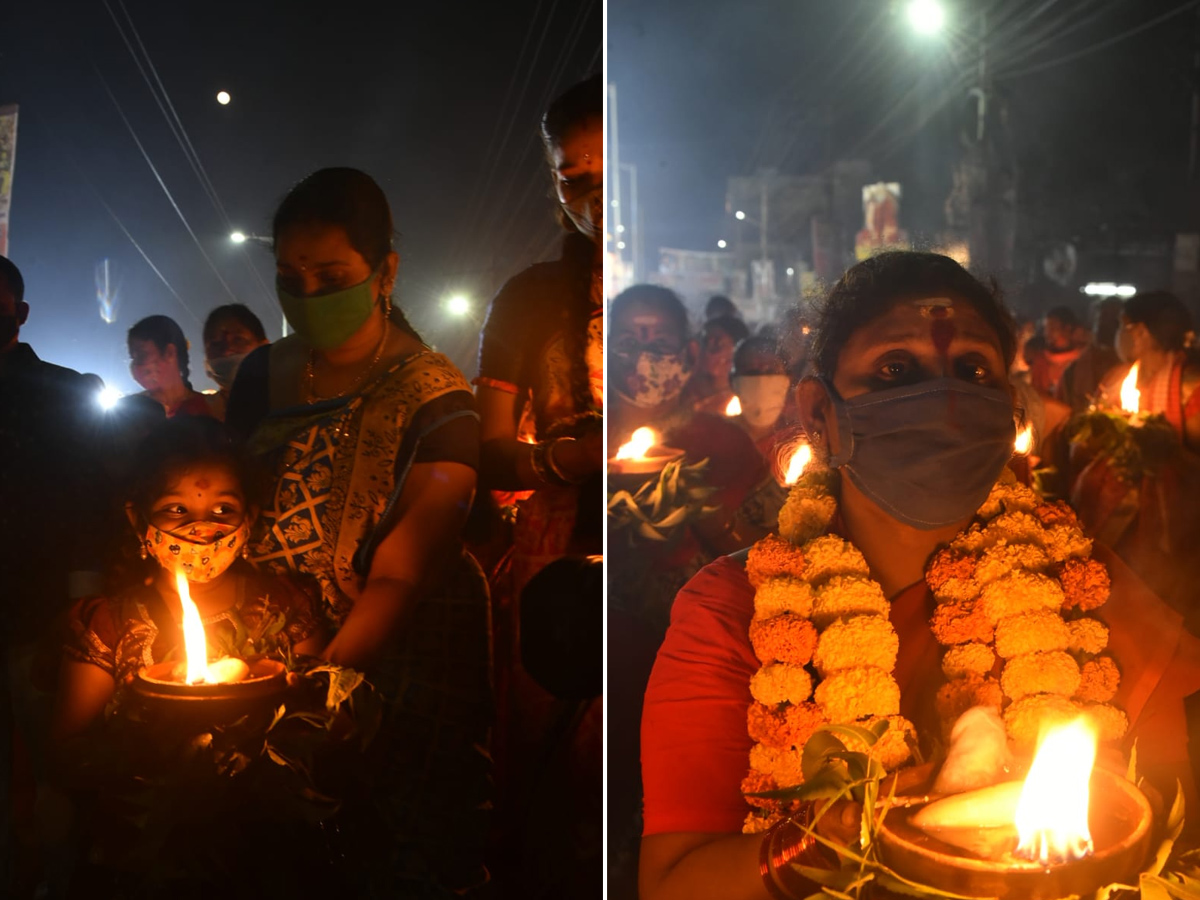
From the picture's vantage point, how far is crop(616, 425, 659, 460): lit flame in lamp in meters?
2.38

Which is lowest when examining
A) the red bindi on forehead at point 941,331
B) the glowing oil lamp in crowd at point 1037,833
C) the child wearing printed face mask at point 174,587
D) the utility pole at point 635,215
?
the glowing oil lamp in crowd at point 1037,833

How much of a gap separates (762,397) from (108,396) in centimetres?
136

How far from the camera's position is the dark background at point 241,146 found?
6.00ft

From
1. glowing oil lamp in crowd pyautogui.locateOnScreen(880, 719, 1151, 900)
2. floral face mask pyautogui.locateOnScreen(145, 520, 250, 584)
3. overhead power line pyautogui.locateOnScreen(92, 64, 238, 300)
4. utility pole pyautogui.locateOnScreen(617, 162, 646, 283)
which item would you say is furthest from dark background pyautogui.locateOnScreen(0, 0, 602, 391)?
utility pole pyautogui.locateOnScreen(617, 162, 646, 283)

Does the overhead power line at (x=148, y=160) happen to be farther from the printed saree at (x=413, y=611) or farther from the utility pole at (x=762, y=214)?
the utility pole at (x=762, y=214)

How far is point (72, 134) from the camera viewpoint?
1.88 meters

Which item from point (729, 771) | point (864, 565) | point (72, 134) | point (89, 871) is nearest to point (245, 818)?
point (89, 871)

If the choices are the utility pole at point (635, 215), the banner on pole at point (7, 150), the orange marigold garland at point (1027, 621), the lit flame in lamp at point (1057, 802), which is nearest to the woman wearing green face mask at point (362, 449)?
the banner on pole at point (7, 150)

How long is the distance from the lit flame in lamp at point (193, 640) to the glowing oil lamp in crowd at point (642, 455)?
3.28 feet

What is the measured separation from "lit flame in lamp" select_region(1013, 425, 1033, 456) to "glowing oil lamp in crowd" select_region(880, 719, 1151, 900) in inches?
18.4

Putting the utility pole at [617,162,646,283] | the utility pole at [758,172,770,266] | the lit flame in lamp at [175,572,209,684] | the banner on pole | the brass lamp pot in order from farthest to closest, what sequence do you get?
the utility pole at [758,172,770,266] < the utility pole at [617,162,646,283] < the banner on pole < the lit flame in lamp at [175,572,209,684] < the brass lamp pot

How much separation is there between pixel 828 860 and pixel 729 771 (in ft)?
0.91

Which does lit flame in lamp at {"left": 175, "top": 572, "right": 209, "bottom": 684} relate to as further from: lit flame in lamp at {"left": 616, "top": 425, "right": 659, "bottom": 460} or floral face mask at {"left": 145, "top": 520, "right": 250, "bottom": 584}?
lit flame in lamp at {"left": 616, "top": 425, "right": 659, "bottom": 460}

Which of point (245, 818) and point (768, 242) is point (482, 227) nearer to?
point (245, 818)
